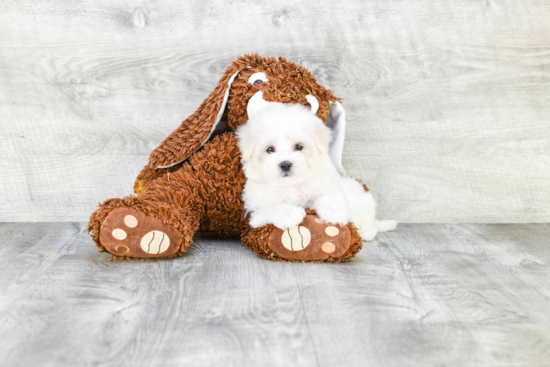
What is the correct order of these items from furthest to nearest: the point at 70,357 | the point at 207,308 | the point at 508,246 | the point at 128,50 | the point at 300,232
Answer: the point at 128,50
the point at 508,246
the point at 300,232
the point at 207,308
the point at 70,357

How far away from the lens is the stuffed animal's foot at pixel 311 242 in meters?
1.30

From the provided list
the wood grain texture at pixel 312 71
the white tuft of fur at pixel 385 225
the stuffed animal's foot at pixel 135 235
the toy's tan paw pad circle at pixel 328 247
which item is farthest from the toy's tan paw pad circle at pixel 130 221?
the white tuft of fur at pixel 385 225

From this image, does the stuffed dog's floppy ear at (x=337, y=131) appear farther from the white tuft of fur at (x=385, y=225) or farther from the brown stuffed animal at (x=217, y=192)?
the white tuft of fur at (x=385, y=225)

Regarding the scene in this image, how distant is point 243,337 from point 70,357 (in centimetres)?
30

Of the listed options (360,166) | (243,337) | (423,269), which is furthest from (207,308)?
(360,166)

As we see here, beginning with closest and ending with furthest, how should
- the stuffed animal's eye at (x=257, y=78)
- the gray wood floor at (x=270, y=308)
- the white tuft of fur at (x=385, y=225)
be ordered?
the gray wood floor at (x=270, y=308) < the stuffed animal's eye at (x=257, y=78) < the white tuft of fur at (x=385, y=225)

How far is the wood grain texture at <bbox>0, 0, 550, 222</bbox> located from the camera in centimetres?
181

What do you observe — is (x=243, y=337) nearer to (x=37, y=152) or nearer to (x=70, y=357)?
(x=70, y=357)

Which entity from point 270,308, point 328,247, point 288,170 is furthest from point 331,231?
point 270,308

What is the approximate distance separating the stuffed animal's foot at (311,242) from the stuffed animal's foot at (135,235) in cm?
26

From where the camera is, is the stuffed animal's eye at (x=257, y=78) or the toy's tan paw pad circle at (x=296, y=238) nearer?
the toy's tan paw pad circle at (x=296, y=238)

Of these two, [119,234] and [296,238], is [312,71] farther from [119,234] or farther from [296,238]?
[119,234]

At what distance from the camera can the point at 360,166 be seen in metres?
1.92

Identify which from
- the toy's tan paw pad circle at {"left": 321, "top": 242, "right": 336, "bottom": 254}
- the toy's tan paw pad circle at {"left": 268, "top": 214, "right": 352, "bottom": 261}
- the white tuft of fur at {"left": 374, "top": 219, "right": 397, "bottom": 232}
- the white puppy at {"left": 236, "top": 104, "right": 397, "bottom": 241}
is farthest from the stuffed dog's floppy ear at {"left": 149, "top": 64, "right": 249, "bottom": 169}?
the white tuft of fur at {"left": 374, "top": 219, "right": 397, "bottom": 232}
